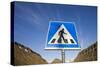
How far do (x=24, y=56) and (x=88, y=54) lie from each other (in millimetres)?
622

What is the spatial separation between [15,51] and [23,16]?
29 centimetres

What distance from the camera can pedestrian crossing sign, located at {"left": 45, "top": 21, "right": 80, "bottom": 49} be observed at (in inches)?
75.2

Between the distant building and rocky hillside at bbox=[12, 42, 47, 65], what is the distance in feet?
1.18

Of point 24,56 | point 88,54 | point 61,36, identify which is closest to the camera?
point 24,56

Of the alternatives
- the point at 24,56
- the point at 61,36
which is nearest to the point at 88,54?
the point at 61,36

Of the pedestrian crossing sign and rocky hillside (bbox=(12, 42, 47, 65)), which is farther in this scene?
the pedestrian crossing sign

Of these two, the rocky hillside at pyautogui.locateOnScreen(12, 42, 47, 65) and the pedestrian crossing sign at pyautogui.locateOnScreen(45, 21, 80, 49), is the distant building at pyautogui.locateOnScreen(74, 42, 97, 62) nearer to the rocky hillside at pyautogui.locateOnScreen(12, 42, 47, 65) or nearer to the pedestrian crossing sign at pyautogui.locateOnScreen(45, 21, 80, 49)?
the pedestrian crossing sign at pyautogui.locateOnScreen(45, 21, 80, 49)

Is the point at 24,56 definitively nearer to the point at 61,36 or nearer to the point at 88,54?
the point at 61,36

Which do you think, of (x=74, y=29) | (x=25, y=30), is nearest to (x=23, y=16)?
(x=25, y=30)

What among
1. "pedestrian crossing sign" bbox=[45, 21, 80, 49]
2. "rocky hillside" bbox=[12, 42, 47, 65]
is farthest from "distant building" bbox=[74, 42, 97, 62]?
"rocky hillside" bbox=[12, 42, 47, 65]

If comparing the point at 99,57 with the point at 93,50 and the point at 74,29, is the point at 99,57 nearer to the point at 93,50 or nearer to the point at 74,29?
the point at 93,50

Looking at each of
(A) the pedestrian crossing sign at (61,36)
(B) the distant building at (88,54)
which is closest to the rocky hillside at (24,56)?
(A) the pedestrian crossing sign at (61,36)

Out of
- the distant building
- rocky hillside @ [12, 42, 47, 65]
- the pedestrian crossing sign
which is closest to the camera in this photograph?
rocky hillside @ [12, 42, 47, 65]

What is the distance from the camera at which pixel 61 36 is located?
1.94 metres
